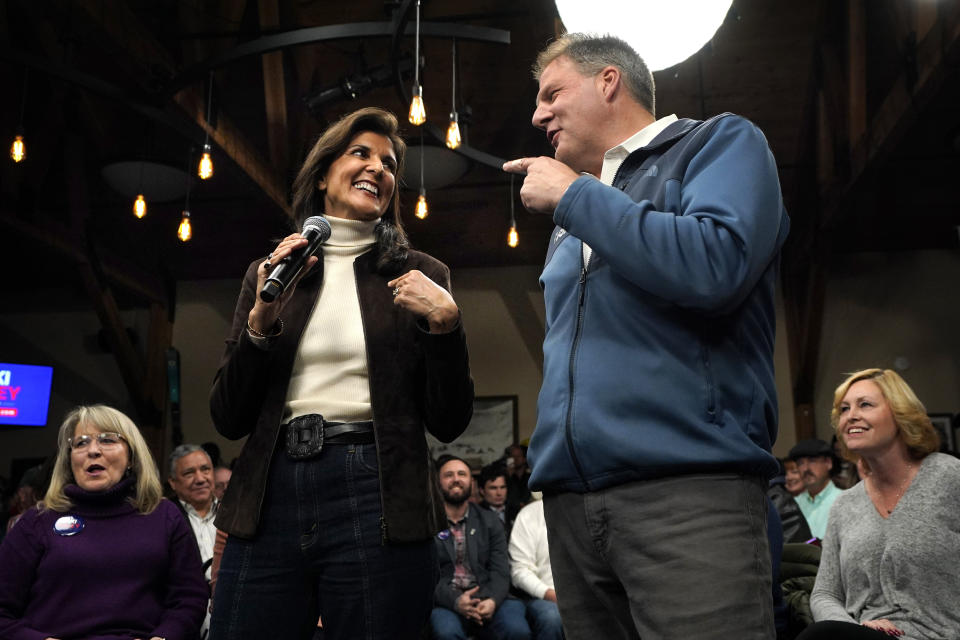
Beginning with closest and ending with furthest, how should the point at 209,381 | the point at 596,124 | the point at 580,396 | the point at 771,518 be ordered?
the point at 580,396 → the point at 596,124 → the point at 771,518 → the point at 209,381

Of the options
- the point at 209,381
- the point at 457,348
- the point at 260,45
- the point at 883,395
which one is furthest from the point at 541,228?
the point at 457,348

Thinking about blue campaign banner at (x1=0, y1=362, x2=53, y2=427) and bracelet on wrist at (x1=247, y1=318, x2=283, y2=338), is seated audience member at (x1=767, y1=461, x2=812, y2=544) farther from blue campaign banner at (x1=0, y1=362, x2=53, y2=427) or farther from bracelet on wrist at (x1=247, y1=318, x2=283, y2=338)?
blue campaign banner at (x1=0, y1=362, x2=53, y2=427)

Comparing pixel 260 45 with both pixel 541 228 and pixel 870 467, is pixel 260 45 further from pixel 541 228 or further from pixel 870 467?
pixel 541 228

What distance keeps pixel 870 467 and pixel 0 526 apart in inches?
226

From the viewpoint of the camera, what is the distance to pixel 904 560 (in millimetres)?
2475

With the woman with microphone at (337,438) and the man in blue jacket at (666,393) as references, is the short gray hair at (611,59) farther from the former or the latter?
the woman with microphone at (337,438)

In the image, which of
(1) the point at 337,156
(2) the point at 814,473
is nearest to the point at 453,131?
(1) the point at 337,156

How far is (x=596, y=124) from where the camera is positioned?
1413 millimetres

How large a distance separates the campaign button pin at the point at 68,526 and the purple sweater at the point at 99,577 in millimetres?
13

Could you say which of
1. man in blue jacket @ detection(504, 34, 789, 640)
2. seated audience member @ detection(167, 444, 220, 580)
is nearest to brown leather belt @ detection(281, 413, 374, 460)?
man in blue jacket @ detection(504, 34, 789, 640)

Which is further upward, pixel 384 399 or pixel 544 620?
pixel 384 399

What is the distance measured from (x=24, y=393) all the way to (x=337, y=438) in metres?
9.51

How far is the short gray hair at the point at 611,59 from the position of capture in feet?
4.71

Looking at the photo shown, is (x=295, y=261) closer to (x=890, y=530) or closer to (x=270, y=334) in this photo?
(x=270, y=334)
